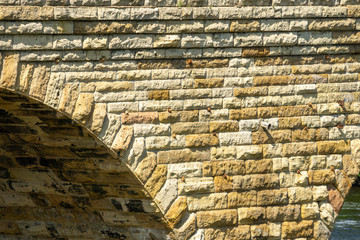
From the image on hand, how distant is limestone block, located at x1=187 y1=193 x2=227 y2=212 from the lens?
8539mm

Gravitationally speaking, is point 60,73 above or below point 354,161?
above

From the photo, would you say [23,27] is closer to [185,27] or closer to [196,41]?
[185,27]

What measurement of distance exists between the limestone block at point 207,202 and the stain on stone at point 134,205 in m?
0.72

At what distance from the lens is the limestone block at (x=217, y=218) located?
8578 millimetres

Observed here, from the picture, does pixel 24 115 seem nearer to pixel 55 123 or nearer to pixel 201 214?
pixel 55 123

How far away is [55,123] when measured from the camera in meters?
8.50

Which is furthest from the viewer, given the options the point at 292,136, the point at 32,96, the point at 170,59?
the point at 292,136

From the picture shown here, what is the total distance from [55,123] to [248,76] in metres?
2.47

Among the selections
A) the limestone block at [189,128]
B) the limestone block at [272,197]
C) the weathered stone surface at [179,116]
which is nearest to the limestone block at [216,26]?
the weathered stone surface at [179,116]

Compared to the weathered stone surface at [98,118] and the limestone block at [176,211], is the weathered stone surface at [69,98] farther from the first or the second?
the limestone block at [176,211]

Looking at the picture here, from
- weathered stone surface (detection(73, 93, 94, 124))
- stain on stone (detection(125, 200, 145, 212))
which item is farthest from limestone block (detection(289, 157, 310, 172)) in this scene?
weathered stone surface (detection(73, 93, 94, 124))

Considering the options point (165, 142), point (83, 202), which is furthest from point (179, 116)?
point (83, 202)

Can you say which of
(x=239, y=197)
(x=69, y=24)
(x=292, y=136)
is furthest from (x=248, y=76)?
(x=69, y=24)

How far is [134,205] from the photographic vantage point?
9.05 m
